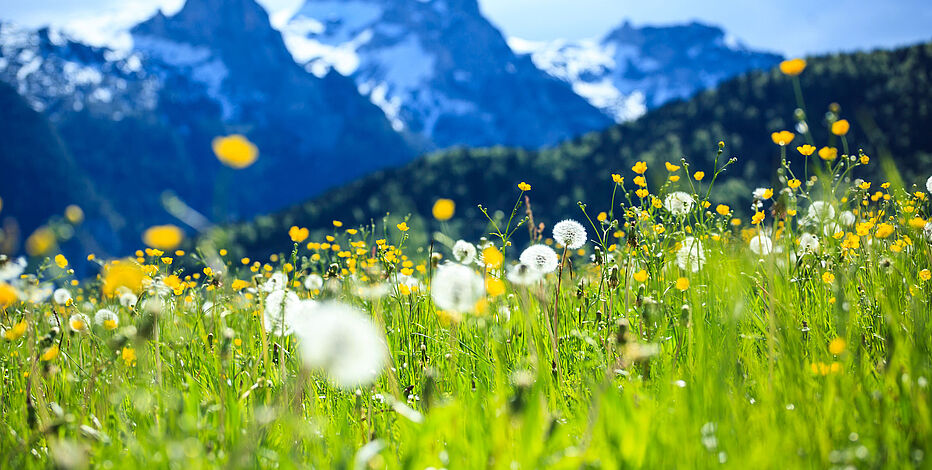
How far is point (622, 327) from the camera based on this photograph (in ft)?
6.31

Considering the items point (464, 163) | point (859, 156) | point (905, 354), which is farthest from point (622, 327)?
point (464, 163)

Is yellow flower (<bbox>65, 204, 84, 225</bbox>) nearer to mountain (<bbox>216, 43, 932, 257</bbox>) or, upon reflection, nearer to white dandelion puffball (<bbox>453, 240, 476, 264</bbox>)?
white dandelion puffball (<bbox>453, 240, 476, 264</bbox>)

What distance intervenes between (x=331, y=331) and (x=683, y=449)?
958mm

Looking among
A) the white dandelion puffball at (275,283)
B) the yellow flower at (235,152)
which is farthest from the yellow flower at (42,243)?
the white dandelion puffball at (275,283)

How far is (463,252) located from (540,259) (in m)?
0.54

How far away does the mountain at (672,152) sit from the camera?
98188 millimetres

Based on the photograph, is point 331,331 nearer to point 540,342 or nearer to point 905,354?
point 540,342

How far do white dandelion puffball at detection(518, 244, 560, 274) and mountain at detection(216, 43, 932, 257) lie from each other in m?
81.7

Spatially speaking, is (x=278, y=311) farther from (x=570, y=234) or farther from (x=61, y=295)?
(x=61, y=295)

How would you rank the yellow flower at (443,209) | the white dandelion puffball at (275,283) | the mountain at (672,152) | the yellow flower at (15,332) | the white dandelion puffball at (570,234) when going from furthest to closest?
the mountain at (672,152) < the white dandelion puffball at (275,283) < the white dandelion puffball at (570,234) < the yellow flower at (443,209) < the yellow flower at (15,332)

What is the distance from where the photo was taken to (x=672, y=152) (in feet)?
351

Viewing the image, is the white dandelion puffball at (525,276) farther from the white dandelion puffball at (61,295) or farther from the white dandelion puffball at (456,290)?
the white dandelion puffball at (61,295)

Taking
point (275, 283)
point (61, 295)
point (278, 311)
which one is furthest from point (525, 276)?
point (61, 295)

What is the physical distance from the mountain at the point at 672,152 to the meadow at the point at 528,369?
81702 mm
